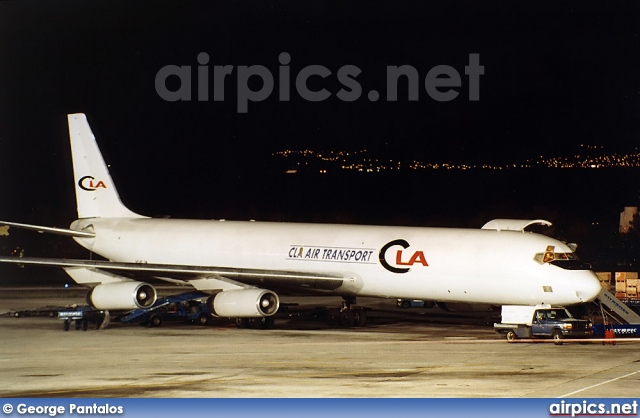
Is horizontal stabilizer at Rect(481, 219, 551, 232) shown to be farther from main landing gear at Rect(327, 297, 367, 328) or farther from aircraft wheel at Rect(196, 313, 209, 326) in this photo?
aircraft wheel at Rect(196, 313, 209, 326)

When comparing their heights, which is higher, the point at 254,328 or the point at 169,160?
the point at 169,160

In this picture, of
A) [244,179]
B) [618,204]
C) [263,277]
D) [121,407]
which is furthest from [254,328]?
[618,204]

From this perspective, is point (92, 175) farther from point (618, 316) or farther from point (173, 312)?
point (618, 316)

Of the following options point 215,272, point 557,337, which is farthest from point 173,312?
point 557,337

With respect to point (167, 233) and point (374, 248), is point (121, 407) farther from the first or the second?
A: point (167, 233)

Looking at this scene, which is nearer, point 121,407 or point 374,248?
point 121,407

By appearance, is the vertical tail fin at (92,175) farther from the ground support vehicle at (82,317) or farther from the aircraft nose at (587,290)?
the aircraft nose at (587,290)

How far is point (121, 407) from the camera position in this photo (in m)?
21.7

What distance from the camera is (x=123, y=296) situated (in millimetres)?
43906

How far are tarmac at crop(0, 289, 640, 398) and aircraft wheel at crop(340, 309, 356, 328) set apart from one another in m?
0.81

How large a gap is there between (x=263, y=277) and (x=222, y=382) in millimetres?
16801

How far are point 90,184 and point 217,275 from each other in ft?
38.3

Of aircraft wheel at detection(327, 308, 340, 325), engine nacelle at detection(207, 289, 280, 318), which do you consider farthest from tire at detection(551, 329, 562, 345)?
engine nacelle at detection(207, 289, 280, 318)

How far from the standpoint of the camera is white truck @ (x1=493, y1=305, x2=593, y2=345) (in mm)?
38781
